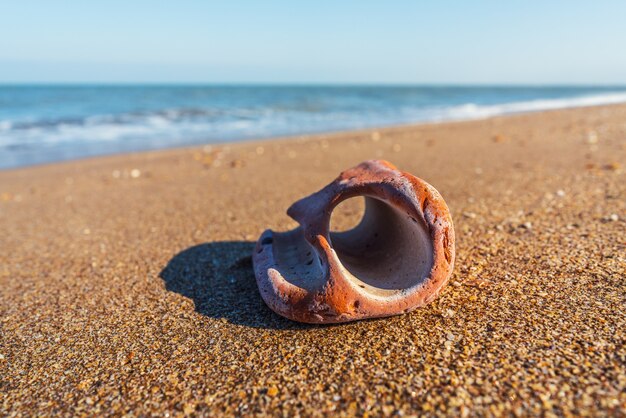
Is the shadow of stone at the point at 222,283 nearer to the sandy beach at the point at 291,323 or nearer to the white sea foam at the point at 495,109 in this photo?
the sandy beach at the point at 291,323

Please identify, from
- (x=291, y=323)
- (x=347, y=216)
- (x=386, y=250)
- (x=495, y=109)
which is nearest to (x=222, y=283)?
(x=291, y=323)

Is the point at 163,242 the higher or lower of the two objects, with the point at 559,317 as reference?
lower

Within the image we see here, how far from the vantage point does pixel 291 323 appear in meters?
2.07

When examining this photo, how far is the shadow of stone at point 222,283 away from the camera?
2175mm

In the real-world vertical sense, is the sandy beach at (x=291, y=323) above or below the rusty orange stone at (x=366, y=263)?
below

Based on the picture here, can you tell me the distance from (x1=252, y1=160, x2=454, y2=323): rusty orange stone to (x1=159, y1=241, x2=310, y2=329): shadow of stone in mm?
135

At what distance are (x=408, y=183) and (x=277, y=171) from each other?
4278 mm

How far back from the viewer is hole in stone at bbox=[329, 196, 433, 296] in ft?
6.82

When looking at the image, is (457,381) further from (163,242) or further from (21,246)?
(21,246)

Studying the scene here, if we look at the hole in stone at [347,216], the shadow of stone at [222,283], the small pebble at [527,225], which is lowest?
the shadow of stone at [222,283]

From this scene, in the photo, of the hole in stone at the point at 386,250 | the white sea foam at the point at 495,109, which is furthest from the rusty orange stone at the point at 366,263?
the white sea foam at the point at 495,109

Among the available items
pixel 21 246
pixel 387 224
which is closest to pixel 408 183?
pixel 387 224

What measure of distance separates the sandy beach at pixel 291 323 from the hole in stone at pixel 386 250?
202mm

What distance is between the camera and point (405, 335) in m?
1.90
